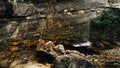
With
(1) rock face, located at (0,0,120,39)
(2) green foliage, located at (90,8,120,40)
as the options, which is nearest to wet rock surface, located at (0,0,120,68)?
(1) rock face, located at (0,0,120,39)

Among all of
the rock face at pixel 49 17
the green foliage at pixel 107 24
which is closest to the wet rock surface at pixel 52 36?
the rock face at pixel 49 17

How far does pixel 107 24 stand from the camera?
54.5 feet

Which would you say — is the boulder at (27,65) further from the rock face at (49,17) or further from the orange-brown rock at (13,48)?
the rock face at (49,17)

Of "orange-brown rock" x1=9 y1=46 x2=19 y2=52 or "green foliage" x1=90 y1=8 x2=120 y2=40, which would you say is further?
"green foliage" x1=90 y1=8 x2=120 y2=40

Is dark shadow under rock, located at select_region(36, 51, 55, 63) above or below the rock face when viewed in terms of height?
below

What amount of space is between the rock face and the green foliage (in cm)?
81

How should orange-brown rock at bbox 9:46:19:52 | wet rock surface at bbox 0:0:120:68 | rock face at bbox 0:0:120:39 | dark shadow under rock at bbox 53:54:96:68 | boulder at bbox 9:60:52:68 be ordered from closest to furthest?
dark shadow under rock at bbox 53:54:96:68, boulder at bbox 9:60:52:68, wet rock surface at bbox 0:0:120:68, orange-brown rock at bbox 9:46:19:52, rock face at bbox 0:0:120:39

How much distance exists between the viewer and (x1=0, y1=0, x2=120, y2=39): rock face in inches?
589

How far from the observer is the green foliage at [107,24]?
16016mm

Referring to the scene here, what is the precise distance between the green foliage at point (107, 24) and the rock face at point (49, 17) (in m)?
0.81

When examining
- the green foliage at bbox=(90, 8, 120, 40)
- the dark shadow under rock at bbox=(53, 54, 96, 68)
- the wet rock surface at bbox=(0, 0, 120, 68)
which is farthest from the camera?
the green foliage at bbox=(90, 8, 120, 40)

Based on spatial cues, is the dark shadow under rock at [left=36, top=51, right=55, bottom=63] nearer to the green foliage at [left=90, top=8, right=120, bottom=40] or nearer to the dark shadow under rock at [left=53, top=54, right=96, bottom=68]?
the dark shadow under rock at [left=53, top=54, right=96, bottom=68]

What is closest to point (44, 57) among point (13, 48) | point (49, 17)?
point (13, 48)

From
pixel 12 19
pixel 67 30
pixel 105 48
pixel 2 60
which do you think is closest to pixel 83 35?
pixel 67 30
